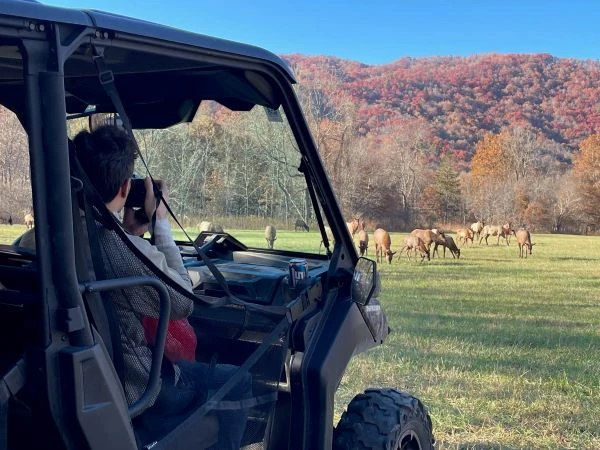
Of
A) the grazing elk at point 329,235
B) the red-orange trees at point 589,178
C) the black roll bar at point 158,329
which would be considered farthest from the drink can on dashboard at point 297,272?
the red-orange trees at point 589,178

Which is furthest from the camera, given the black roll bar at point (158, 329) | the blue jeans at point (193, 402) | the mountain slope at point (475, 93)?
the mountain slope at point (475, 93)

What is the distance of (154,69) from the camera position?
8.42 ft

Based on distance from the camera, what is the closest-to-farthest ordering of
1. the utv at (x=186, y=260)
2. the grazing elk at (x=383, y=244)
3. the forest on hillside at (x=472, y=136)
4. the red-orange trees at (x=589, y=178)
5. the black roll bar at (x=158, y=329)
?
the utv at (x=186, y=260) → the black roll bar at (x=158, y=329) → the grazing elk at (x=383, y=244) → the forest on hillside at (x=472, y=136) → the red-orange trees at (x=589, y=178)

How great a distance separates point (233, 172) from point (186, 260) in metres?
0.61

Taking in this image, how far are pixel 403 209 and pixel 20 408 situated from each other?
4324 centimetres

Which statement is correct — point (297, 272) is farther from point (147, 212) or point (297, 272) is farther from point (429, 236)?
point (429, 236)

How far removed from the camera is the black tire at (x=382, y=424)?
290cm

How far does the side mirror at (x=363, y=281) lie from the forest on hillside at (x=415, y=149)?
12.8 inches

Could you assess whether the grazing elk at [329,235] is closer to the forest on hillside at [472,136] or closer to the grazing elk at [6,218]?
the forest on hillside at [472,136]

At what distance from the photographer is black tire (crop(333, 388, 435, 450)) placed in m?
2.90

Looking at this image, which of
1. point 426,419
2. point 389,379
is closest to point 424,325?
point 389,379

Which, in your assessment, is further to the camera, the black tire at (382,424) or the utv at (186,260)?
the black tire at (382,424)

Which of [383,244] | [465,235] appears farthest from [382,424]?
[465,235]

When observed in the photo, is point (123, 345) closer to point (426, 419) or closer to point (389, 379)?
point (426, 419)
